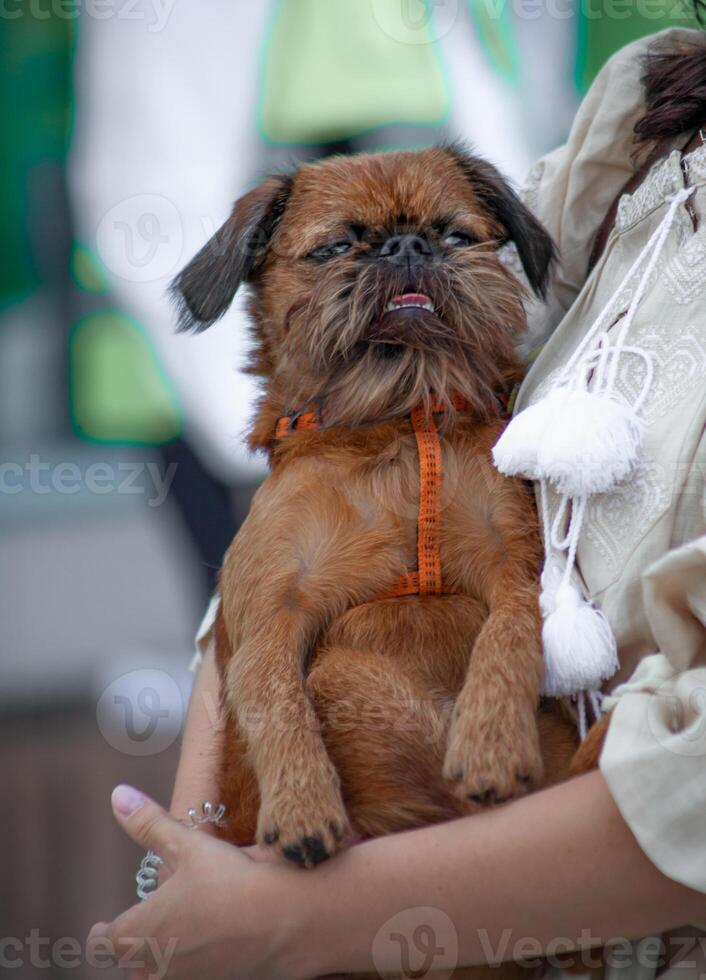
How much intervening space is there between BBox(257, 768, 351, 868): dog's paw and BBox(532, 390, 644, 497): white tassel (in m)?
0.48

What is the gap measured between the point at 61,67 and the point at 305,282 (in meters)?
1.45

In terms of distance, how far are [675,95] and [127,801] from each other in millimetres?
→ 1264

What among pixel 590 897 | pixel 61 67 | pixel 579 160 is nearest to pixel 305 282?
pixel 579 160

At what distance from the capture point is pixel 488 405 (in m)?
1.46

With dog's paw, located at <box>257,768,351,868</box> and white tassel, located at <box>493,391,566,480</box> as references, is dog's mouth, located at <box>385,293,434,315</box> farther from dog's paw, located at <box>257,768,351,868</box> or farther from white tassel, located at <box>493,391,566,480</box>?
dog's paw, located at <box>257,768,351,868</box>

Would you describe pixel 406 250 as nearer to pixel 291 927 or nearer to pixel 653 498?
pixel 653 498

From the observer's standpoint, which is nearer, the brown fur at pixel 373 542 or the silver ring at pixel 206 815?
the brown fur at pixel 373 542

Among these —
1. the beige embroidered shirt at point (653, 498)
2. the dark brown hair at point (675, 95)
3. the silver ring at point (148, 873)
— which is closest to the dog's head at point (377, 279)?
the beige embroidered shirt at point (653, 498)

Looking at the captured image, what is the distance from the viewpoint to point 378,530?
133cm

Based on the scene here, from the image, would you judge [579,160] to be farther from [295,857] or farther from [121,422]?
[121,422]

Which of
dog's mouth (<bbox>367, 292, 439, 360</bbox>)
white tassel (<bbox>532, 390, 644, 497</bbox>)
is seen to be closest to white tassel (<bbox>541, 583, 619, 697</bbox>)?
white tassel (<bbox>532, 390, 644, 497</bbox>)

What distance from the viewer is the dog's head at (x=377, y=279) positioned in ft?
4.68

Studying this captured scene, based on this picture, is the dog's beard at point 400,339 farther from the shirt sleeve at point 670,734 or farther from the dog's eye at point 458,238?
the shirt sleeve at point 670,734

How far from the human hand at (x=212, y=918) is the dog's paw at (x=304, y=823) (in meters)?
0.02
